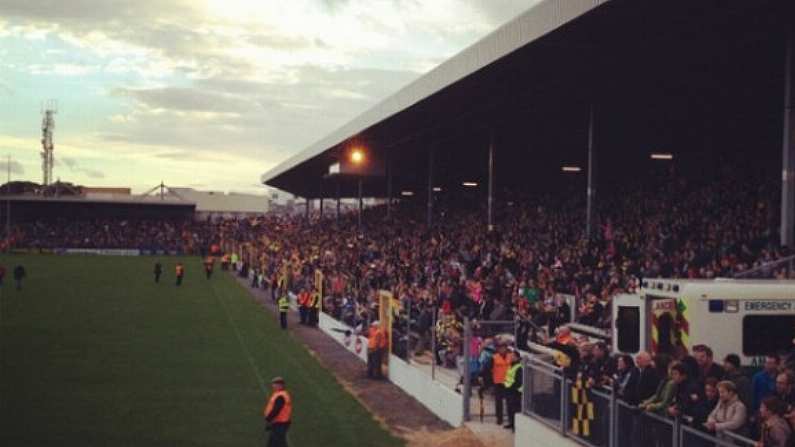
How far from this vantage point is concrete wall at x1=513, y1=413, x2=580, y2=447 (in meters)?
13.5

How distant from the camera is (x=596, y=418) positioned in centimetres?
1233

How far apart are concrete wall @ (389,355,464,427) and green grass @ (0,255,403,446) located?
1.37m

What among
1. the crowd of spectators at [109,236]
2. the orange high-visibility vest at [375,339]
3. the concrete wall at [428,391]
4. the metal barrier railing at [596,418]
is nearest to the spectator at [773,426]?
the metal barrier railing at [596,418]

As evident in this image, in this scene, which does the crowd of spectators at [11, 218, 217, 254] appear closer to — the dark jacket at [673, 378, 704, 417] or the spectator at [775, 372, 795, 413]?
the dark jacket at [673, 378, 704, 417]

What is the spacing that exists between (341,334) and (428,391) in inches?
434

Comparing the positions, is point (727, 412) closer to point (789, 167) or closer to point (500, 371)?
point (500, 371)

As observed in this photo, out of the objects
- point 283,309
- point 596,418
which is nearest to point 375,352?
point 283,309

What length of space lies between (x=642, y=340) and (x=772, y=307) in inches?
81.0

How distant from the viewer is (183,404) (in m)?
19.8

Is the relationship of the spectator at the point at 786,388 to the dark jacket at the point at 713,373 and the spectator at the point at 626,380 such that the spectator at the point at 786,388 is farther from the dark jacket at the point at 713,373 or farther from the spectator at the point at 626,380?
the spectator at the point at 626,380

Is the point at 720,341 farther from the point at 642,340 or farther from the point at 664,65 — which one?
the point at 664,65

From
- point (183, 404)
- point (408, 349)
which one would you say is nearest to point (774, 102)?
point (408, 349)

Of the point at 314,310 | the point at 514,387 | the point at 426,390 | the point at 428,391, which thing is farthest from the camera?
the point at 314,310

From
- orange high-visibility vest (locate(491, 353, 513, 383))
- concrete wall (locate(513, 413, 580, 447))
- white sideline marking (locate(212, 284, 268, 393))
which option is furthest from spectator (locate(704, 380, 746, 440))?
white sideline marking (locate(212, 284, 268, 393))
